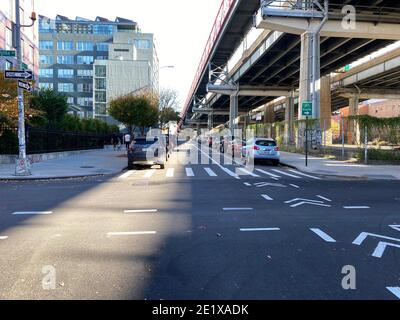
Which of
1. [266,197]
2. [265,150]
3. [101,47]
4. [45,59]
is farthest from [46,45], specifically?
[266,197]

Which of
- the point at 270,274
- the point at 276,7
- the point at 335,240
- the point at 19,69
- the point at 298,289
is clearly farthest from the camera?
the point at 276,7

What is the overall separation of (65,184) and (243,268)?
34.9 ft

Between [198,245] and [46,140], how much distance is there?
73.7ft

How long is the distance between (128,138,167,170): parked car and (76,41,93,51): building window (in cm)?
9934

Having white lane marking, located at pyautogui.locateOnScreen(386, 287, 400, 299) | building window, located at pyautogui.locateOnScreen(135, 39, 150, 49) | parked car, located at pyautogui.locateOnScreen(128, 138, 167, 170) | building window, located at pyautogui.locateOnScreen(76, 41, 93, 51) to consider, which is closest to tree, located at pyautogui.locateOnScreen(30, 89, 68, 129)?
parked car, located at pyautogui.locateOnScreen(128, 138, 167, 170)

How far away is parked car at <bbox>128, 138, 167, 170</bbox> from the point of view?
2078 centimetres

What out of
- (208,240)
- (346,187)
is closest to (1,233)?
(208,240)

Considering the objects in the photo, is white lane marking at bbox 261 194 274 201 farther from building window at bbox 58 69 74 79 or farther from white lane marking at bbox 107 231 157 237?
building window at bbox 58 69 74 79

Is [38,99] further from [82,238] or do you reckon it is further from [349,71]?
[349,71]

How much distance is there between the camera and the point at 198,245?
6.37 metres

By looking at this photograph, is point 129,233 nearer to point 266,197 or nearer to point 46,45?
point 266,197

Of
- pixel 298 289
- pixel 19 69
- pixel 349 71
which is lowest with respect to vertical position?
pixel 298 289

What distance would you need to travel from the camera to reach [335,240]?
6.67 meters

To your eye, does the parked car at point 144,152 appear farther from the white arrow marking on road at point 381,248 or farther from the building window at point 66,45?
the building window at point 66,45
